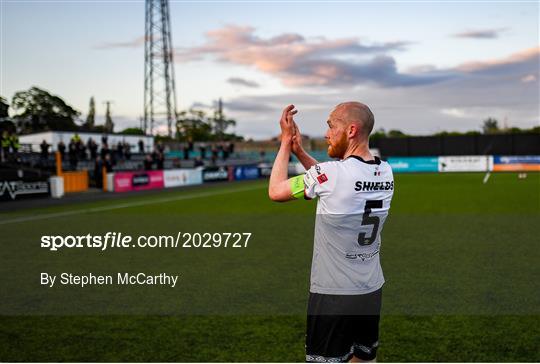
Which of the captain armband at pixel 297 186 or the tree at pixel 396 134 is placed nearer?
the captain armband at pixel 297 186

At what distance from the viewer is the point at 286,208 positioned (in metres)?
20.4

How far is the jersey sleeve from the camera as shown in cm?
290

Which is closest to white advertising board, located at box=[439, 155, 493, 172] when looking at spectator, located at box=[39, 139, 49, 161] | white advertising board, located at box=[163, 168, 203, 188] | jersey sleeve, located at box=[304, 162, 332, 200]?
white advertising board, located at box=[163, 168, 203, 188]

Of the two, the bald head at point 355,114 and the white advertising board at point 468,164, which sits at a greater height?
the bald head at point 355,114

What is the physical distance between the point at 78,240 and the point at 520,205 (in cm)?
1487

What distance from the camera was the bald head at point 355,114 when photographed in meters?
2.89

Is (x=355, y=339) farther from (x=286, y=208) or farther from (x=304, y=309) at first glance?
(x=286, y=208)

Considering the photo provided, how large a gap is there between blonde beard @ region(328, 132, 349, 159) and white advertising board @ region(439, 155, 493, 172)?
165 ft

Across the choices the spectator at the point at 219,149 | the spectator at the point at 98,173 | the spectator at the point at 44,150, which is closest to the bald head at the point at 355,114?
the spectator at the point at 98,173

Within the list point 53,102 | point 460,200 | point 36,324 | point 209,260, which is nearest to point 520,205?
point 460,200

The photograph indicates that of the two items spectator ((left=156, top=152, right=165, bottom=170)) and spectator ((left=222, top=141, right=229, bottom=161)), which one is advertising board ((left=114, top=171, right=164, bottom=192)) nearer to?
spectator ((left=156, top=152, right=165, bottom=170))

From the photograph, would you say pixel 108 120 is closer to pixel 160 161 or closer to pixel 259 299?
pixel 160 161

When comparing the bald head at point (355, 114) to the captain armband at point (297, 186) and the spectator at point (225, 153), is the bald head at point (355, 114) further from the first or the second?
the spectator at point (225, 153)

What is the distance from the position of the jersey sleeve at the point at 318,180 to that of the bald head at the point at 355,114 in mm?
256
